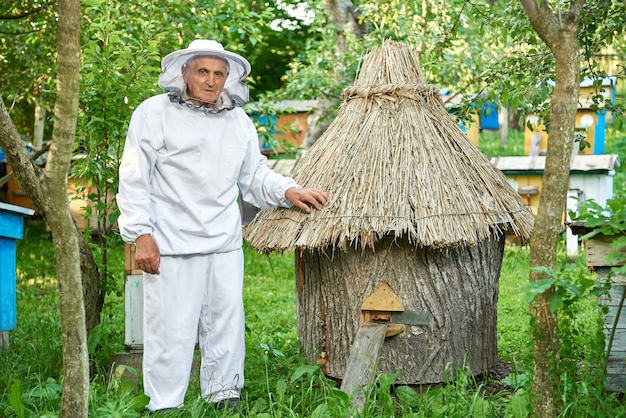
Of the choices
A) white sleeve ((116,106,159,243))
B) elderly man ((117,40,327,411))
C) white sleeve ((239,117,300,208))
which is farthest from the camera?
white sleeve ((239,117,300,208))

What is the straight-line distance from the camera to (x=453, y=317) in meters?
4.64

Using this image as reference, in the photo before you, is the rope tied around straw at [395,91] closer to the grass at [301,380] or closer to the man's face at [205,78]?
the man's face at [205,78]

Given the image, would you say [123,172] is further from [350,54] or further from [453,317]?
[350,54]

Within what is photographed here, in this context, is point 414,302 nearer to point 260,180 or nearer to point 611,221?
point 260,180

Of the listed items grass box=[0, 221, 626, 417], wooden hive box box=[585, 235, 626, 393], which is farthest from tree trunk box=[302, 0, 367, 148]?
wooden hive box box=[585, 235, 626, 393]

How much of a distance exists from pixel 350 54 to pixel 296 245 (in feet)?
18.3

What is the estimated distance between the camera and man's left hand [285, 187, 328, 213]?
454cm

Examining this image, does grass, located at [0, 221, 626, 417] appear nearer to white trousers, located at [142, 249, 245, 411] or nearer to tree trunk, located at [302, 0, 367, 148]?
white trousers, located at [142, 249, 245, 411]

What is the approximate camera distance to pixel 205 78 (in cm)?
443

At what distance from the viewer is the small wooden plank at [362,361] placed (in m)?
4.06

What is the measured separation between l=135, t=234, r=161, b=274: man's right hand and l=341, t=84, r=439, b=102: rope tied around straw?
5.43 ft

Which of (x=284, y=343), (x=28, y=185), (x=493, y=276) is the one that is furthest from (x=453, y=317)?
(x=28, y=185)

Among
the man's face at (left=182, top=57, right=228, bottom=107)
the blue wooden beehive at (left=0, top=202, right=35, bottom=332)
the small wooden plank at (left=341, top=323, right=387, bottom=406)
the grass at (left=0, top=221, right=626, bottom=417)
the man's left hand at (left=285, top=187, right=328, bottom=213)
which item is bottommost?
the grass at (left=0, top=221, right=626, bottom=417)

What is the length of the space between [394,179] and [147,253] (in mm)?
1448
